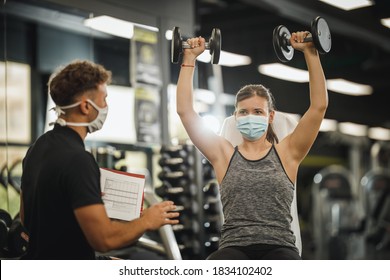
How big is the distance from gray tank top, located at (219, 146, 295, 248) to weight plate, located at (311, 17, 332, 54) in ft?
1.76

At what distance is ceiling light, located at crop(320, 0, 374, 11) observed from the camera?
3.85 meters

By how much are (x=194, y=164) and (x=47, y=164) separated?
2.48 m

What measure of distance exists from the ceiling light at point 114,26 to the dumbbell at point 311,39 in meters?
1.29

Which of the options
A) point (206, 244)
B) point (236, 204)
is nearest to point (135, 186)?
point (236, 204)

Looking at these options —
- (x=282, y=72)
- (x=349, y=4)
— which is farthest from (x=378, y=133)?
(x=282, y=72)

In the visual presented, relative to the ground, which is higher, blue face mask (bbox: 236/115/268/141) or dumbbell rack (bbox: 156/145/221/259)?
blue face mask (bbox: 236/115/268/141)

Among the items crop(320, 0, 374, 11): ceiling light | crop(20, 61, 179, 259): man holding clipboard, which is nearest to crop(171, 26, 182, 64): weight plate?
crop(20, 61, 179, 259): man holding clipboard

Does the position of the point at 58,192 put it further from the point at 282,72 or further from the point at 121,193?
the point at 282,72

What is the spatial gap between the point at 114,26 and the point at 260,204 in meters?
1.84

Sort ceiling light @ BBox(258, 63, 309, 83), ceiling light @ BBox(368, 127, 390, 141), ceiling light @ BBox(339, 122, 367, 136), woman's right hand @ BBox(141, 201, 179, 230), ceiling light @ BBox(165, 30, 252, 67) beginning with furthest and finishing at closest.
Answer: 1. ceiling light @ BBox(368, 127, 390, 141)
2. ceiling light @ BBox(339, 122, 367, 136)
3. ceiling light @ BBox(165, 30, 252, 67)
4. ceiling light @ BBox(258, 63, 309, 83)
5. woman's right hand @ BBox(141, 201, 179, 230)

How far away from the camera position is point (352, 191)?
435 inches

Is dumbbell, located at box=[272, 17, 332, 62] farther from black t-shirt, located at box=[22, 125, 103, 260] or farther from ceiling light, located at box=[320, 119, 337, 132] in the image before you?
black t-shirt, located at box=[22, 125, 103, 260]

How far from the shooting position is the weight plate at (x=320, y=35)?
2893mm

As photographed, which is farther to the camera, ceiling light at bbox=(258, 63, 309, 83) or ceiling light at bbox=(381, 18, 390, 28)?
ceiling light at bbox=(381, 18, 390, 28)
